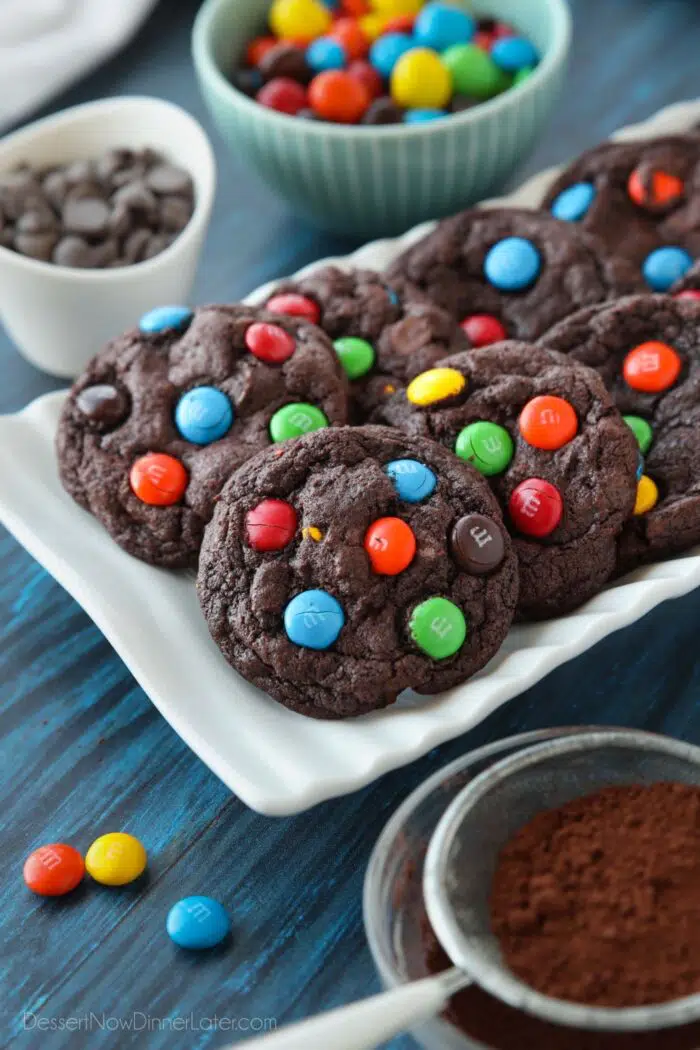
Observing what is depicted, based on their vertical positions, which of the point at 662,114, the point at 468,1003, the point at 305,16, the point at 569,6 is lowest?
the point at 569,6

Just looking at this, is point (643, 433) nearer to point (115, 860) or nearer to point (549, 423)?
point (549, 423)

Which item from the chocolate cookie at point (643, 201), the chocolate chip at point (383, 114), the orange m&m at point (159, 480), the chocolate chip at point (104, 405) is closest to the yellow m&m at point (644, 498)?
the chocolate cookie at point (643, 201)

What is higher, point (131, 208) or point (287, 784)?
point (131, 208)

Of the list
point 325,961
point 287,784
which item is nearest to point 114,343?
point 287,784

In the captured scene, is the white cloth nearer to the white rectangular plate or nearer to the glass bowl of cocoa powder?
the white rectangular plate

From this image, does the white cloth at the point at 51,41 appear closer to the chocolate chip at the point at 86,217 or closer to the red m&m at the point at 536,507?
the chocolate chip at the point at 86,217

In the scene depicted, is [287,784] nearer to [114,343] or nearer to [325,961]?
[325,961]
